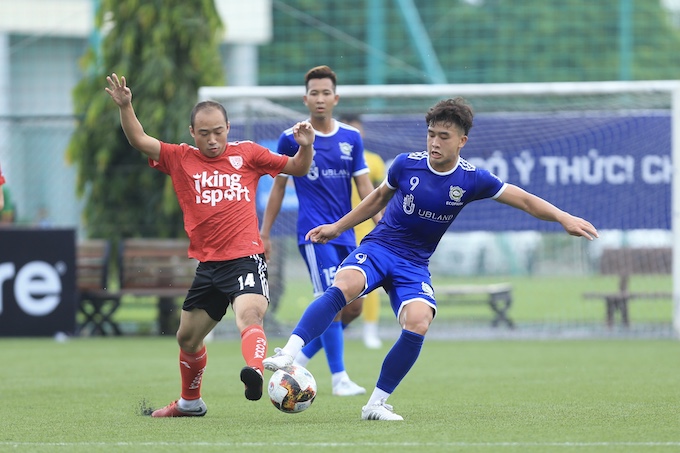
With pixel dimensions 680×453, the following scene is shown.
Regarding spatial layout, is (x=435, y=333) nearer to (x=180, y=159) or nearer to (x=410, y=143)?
(x=410, y=143)

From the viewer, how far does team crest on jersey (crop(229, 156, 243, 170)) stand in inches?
265

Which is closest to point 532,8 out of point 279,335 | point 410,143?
point 410,143

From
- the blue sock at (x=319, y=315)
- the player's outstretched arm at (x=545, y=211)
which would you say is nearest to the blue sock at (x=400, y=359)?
the blue sock at (x=319, y=315)

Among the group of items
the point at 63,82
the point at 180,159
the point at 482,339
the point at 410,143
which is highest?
the point at 63,82

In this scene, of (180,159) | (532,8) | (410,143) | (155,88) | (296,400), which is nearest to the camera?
(296,400)

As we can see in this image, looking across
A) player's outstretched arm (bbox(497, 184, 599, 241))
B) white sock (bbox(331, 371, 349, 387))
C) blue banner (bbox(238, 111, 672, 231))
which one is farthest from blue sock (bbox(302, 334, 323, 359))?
blue banner (bbox(238, 111, 672, 231))

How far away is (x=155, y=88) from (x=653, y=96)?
21.1ft

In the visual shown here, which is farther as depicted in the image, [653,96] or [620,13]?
[620,13]

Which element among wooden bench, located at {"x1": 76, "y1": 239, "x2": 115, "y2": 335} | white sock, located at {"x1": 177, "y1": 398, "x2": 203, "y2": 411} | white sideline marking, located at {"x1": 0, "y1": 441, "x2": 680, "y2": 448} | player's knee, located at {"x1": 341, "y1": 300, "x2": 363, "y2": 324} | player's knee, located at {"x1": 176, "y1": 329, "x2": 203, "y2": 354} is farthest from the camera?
wooden bench, located at {"x1": 76, "y1": 239, "x2": 115, "y2": 335}

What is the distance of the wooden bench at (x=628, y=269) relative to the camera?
14.6 meters

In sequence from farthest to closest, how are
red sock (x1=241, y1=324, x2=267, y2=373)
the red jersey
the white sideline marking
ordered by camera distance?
the red jersey
red sock (x1=241, y1=324, x2=267, y2=373)
the white sideline marking

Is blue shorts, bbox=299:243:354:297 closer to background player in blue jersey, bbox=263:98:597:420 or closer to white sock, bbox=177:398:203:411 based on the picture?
background player in blue jersey, bbox=263:98:597:420

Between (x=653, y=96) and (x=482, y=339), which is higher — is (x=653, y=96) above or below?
above

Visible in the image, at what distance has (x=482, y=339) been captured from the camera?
14320 millimetres
